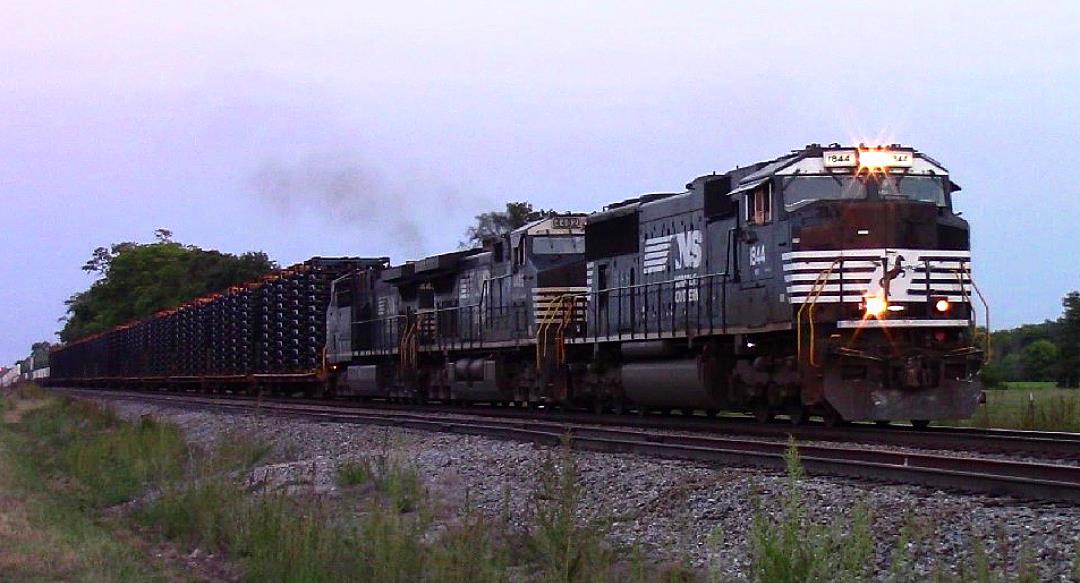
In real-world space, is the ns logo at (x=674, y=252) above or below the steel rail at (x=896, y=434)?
above

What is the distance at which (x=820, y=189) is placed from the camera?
16.3 meters

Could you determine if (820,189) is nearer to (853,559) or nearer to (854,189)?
(854,189)

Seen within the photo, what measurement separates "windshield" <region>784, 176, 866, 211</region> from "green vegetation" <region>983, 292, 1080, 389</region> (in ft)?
8.65

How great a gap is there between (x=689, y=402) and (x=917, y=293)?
3.87 metres

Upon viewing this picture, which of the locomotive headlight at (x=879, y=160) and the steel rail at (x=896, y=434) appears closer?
the steel rail at (x=896, y=434)

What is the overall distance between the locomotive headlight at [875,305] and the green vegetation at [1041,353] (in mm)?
1882

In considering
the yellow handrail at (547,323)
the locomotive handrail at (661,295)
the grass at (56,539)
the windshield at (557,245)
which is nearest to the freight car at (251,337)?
the windshield at (557,245)

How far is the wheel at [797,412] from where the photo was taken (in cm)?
1684

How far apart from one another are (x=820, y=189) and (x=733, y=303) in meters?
2.17

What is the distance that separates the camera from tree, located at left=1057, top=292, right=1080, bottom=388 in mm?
42469

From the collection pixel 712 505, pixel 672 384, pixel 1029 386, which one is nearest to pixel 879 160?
pixel 672 384

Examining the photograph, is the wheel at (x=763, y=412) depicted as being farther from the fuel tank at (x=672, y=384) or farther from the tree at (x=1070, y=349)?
the tree at (x=1070, y=349)

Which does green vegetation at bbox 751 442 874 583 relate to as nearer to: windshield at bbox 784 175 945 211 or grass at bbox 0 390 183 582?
grass at bbox 0 390 183 582

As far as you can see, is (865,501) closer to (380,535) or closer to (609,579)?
(609,579)
